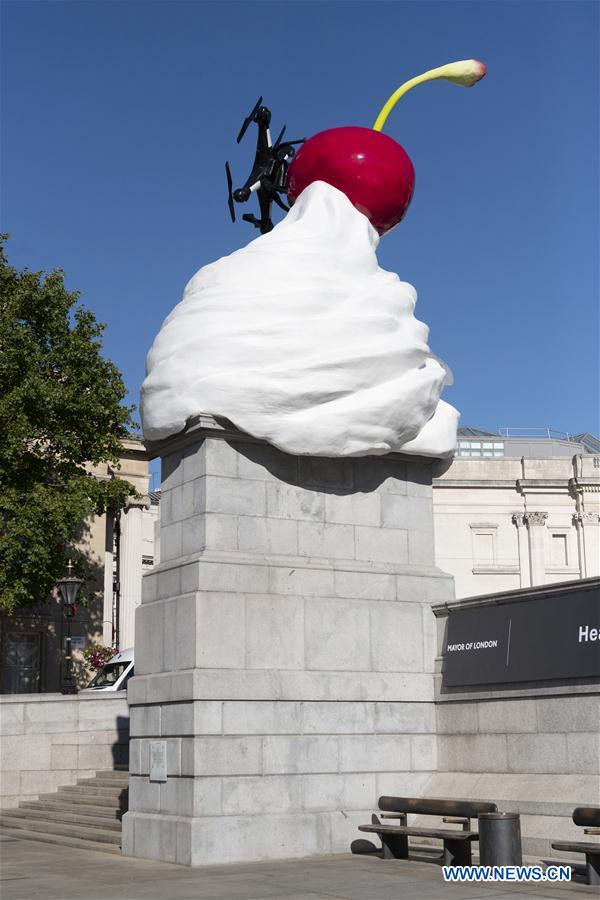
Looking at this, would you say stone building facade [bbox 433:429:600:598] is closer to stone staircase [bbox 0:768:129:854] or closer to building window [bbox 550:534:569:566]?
building window [bbox 550:534:569:566]

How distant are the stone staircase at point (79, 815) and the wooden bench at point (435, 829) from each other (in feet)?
12.6

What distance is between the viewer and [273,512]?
14250mm

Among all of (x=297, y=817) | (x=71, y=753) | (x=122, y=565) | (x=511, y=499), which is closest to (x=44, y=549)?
(x=71, y=753)

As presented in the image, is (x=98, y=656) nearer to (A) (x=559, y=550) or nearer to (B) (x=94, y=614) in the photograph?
(B) (x=94, y=614)

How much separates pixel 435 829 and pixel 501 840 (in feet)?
4.29

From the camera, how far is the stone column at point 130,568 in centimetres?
4562

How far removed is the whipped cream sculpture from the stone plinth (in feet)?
1.54

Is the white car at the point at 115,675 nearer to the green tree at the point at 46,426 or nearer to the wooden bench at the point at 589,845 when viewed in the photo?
the green tree at the point at 46,426

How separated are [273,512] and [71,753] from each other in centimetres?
1089

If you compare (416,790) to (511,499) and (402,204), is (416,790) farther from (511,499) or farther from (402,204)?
(511,499)

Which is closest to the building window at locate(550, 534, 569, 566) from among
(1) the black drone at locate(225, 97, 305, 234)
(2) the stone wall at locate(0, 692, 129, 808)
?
(2) the stone wall at locate(0, 692, 129, 808)

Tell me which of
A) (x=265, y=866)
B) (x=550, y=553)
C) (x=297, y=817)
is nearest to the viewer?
(x=265, y=866)

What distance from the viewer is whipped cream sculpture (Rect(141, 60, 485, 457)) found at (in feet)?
46.1

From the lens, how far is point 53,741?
22547 millimetres
